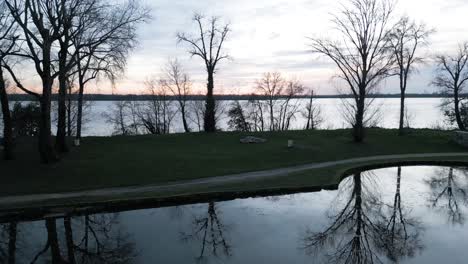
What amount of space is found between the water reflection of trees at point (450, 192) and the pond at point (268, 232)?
6 centimetres

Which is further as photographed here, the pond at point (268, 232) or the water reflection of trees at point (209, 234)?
the water reflection of trees at point (209, 234)

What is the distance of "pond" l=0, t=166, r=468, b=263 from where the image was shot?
32.5ft

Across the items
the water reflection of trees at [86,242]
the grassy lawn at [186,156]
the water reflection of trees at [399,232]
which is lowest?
the water reflection of trees at [86,242]

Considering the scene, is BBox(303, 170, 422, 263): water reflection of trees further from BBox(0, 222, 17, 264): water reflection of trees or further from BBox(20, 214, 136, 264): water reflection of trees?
BBox(0, 222, 17, 264): water reflection of trees

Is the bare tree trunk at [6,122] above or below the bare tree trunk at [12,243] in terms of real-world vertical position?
above

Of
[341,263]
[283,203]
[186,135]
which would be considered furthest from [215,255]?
[186,135]

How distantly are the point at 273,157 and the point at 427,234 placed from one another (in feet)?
36.4

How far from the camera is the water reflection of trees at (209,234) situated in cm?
1031

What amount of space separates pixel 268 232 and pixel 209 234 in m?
1.78

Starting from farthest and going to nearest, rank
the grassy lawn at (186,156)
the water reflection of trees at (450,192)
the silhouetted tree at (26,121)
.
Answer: the silhouetted tree at (26,121) → the grassy lawn at (186,156) → the water reflection of trees at (450,192)

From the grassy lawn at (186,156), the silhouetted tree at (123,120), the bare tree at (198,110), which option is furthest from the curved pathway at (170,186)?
the bare tree at (198,110)

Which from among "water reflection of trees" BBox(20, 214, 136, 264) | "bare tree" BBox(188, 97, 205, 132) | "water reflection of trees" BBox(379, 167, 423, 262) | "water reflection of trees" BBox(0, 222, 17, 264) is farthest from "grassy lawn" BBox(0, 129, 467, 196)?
"bare tree" BBox(188, 97, 205, 132)

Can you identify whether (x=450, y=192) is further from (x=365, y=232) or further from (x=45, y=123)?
(x=45, y=123)

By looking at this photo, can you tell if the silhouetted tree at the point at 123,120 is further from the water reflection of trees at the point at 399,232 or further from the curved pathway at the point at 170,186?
the water reflection of trees at the point at 399,232
